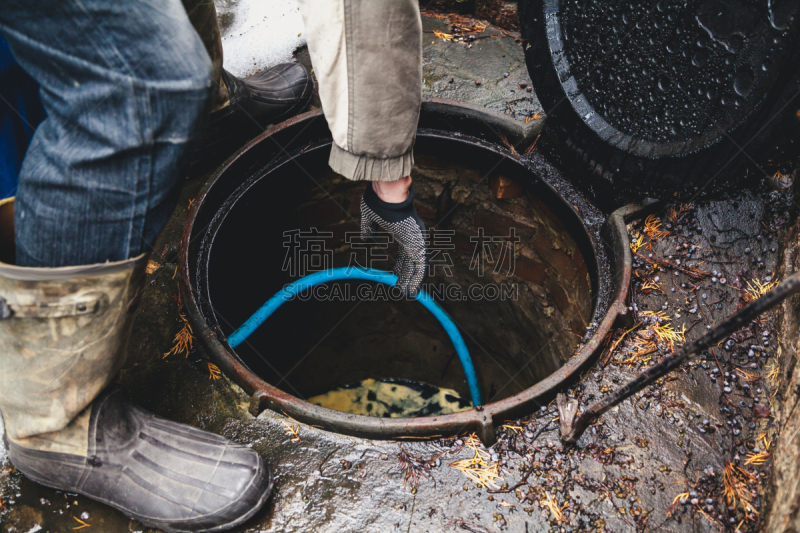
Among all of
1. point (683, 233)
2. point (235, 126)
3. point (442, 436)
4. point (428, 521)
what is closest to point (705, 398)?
point (683, 233)

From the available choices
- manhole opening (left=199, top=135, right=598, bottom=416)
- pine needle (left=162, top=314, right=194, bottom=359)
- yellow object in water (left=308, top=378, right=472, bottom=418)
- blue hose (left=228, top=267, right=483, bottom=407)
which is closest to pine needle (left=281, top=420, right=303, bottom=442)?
pine needle (left=162, top=314, right=194, bottom=359)

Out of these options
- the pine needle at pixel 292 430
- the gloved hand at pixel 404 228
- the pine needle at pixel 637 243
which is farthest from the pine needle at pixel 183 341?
the pine needle at pixel 637 243

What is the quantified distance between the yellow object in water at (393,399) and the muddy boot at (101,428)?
103 inches

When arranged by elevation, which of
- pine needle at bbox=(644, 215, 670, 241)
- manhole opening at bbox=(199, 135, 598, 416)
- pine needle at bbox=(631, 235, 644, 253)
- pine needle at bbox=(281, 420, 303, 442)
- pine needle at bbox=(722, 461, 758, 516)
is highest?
pine needle at bbox=(644, 215, 670, 241)

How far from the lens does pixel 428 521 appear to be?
146cm

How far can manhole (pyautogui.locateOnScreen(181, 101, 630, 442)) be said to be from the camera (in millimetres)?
1833

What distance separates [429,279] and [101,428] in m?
2.59

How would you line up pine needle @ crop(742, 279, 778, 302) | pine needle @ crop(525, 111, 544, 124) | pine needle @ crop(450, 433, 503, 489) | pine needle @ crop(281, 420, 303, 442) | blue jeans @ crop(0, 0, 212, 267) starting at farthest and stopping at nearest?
pine needle @ crop(525, 111, 544, 124) → pine needle @ crop(742, 279, 778, 302) → pine needle @ crop(281, 420, 303, 442) → pine needle @ crop(450, 433, 503, 489) → blue jeans @ crop(0, 0, 212, 267)

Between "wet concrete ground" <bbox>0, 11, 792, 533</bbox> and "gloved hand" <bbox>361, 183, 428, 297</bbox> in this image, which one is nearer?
"wet concrete ground" <bbox>0, 11, 792, 533</bbox>

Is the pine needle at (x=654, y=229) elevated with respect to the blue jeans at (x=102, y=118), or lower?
lower

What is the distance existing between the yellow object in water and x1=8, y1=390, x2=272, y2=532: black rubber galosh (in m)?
2.61

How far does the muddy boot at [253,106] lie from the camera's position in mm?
2342

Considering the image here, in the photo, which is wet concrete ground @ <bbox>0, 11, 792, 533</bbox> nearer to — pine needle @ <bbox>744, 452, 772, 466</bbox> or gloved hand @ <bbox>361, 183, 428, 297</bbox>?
pine needle @ <bbox>744, 452, 772, 466</bbox>

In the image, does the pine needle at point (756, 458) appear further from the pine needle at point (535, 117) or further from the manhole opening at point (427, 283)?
the pine needle at point (535, 117)
